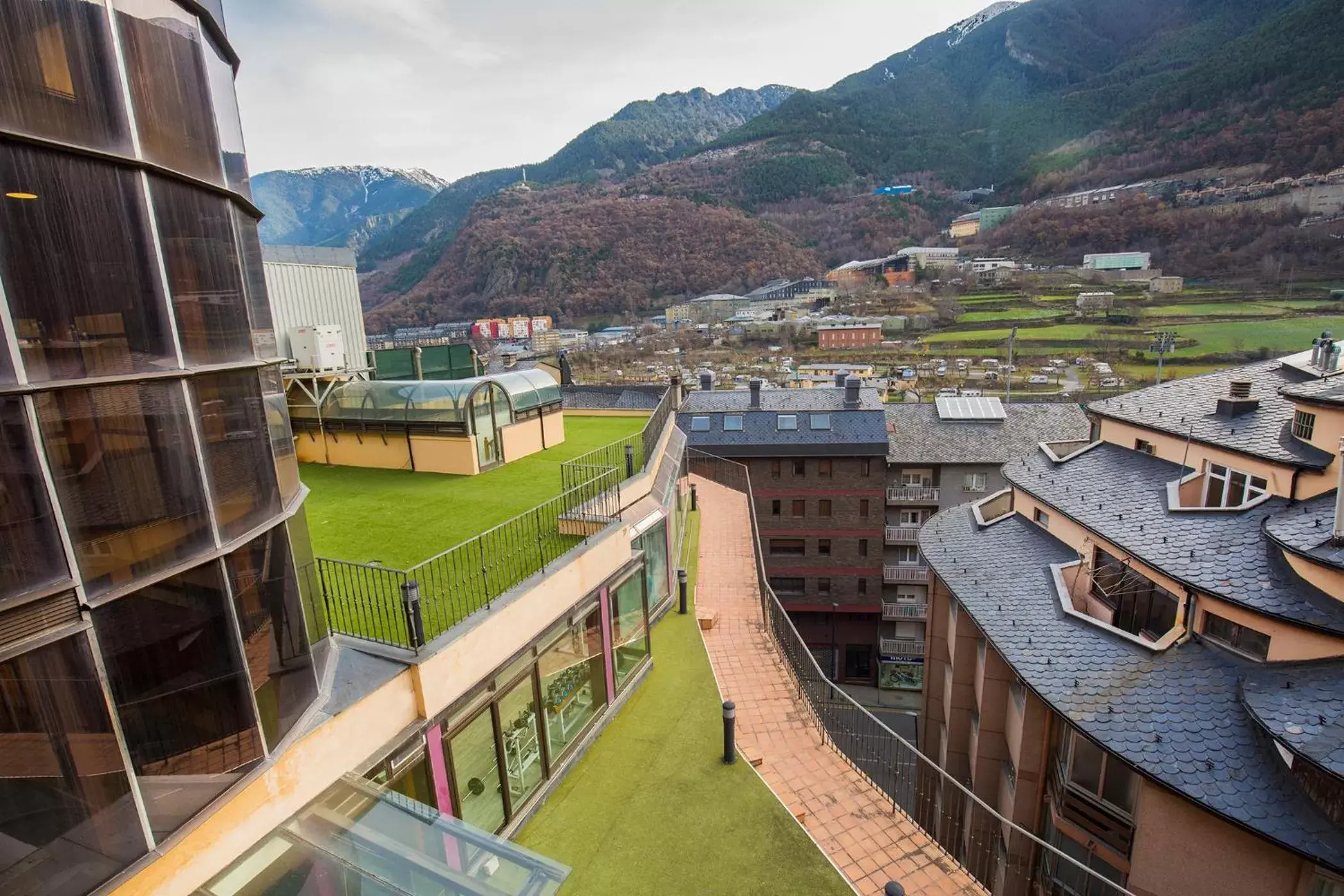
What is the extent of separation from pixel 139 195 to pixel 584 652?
7.98 m

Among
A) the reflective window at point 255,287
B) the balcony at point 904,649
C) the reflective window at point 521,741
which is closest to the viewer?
the reflective window at point 255,287

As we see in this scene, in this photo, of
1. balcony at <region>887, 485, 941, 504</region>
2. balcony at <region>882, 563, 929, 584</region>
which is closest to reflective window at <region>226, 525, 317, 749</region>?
balcony at <region>887, 485, 941, 504</region>

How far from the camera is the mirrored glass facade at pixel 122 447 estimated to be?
3008 millimetres

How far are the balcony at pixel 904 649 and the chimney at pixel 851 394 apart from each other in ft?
43.0

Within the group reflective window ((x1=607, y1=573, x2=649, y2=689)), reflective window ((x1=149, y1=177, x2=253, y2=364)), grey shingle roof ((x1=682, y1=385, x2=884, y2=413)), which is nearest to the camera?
reflective window ((x1=149, y1=177, x2=253, y2=364))

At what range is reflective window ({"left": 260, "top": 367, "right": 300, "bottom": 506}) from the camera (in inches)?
191

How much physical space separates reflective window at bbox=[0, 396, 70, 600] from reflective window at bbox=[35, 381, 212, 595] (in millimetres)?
89

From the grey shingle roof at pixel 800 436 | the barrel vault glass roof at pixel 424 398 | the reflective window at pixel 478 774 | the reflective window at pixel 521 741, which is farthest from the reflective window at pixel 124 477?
the grey shingle roof at pixel 800 436

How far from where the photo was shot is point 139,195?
3525mm

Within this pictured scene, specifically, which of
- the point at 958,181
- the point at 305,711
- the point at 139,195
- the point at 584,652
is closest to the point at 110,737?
the point at 305,711

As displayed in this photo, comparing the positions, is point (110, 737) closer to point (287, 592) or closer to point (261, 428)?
point (287, 592)

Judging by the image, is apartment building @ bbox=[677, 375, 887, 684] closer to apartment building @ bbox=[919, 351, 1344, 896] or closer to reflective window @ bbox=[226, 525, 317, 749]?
apartment building @ bbox=[919, 351, 1344, 896]

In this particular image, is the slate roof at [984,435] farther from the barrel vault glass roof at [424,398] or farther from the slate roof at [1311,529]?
the barrel vault glass roof at [424,398]

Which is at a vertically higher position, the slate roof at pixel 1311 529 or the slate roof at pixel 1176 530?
the slate roof at pixel 1311 529
